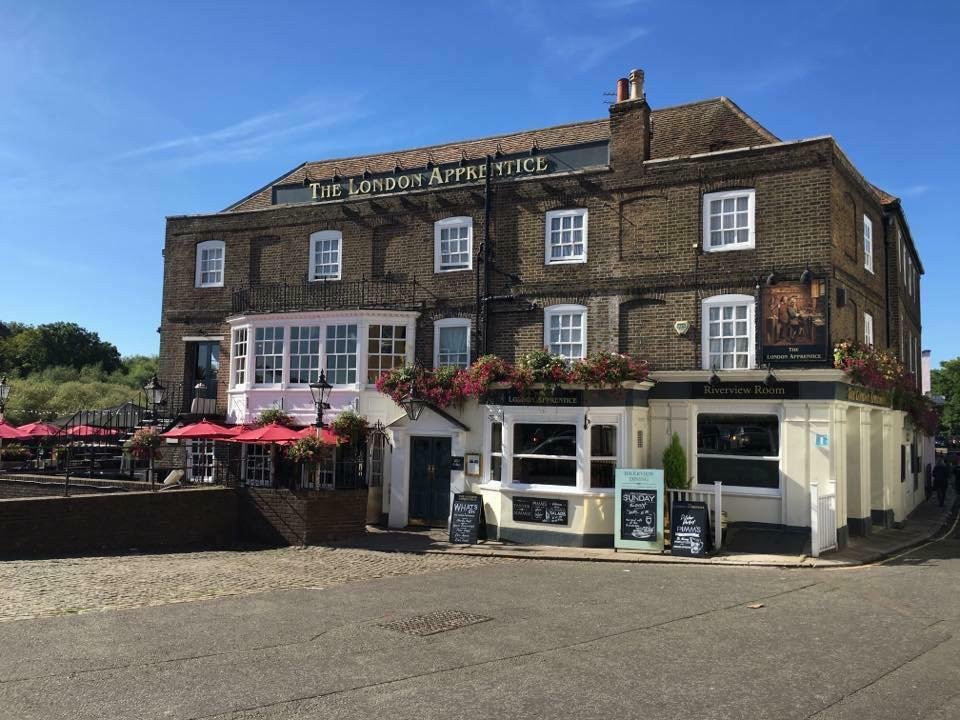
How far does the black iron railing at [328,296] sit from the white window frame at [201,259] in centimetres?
112

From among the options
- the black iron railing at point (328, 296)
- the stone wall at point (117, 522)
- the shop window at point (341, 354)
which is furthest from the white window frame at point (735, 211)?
the stone wall at point (117, 522)

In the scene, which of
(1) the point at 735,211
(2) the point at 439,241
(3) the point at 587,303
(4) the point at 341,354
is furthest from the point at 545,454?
(1) the point at 735,211

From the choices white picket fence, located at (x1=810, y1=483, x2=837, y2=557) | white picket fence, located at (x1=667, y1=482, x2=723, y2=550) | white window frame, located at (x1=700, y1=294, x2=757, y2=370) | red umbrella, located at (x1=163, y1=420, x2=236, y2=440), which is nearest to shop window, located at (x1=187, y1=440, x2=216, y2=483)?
red umbrella, located at (x1=163, y1=420, x2=236, y2=440)

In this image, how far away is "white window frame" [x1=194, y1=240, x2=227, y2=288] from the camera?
75.9 feet

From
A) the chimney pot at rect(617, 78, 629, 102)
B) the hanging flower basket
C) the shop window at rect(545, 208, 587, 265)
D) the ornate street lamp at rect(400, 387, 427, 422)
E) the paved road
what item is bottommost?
the paved road

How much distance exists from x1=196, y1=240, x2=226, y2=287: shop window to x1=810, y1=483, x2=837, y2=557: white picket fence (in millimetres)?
16905

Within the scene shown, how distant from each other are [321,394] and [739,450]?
9318 mm

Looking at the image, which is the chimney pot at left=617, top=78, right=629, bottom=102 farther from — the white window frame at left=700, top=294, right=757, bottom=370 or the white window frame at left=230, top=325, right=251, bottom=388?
the white window frame at left=230, top=325, right=251, bottom=388

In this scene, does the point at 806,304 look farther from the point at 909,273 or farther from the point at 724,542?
the point at 909,273

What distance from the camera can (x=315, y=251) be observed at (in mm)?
21797

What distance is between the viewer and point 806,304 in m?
16.3

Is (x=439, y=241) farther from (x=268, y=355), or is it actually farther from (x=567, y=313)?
(x=268, y=355)

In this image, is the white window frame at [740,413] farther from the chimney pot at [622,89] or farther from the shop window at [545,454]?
the chimney pot at [622,89]

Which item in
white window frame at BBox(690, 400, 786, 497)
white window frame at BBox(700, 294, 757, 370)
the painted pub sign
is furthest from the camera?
white window frame at BBox(700, 294, 757, 370)
